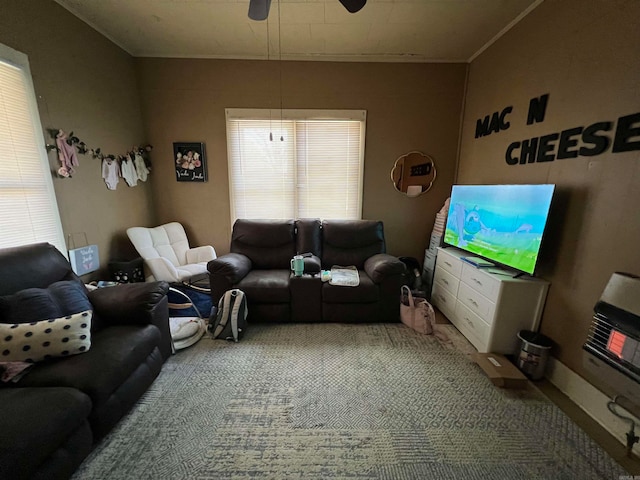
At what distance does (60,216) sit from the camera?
6.97 feet

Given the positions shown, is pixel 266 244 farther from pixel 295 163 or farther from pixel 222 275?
pixel 295 163

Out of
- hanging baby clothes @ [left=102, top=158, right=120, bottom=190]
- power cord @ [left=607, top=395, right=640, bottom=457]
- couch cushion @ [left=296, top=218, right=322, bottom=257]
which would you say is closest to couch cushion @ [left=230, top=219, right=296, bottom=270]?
couch cushion @ [left=296, top=218, right=322, bottom=257]

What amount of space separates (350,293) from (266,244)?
117cm

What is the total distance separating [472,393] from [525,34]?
298 cm

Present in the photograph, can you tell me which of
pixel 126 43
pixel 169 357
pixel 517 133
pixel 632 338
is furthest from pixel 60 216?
pixel 517 133

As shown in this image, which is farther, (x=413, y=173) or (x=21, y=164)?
(x=413, y=173)

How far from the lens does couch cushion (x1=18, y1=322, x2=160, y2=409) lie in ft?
4.09

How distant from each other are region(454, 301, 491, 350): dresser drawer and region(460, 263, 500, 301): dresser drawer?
9.5 inches

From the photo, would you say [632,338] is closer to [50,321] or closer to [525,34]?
[525,34]

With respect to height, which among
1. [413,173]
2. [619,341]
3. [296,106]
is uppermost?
[296,106]

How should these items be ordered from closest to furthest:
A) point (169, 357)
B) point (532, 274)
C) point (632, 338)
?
point (632, 338) < point (532, 274) < point (169, 357)

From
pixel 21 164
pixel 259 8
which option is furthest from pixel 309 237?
pixel 21 164

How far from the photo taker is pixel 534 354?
1826 millimetres

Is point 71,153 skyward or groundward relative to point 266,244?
skyward
